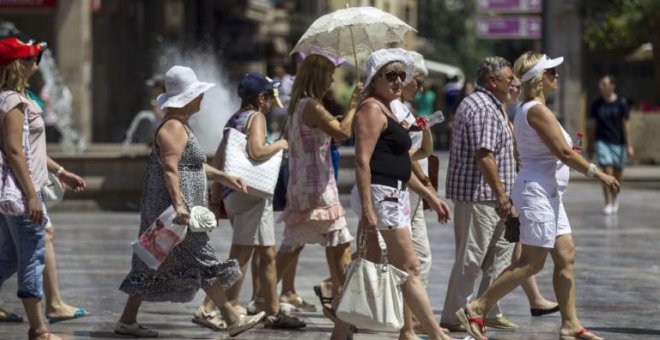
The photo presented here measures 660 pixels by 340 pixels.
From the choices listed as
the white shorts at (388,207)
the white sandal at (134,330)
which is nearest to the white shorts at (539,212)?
the white shorts at (388,207)

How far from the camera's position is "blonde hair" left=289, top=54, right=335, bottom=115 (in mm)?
10852

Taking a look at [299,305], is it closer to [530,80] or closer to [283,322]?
[283,322]

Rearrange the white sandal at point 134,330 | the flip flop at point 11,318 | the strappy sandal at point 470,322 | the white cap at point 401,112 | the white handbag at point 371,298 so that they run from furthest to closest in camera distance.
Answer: the flip flop at point 11,318 < the white sandal at point 134,330 < the white cap at point 401,112 < the strappy sandal at point 470,322 < the white handbag at point 371,298

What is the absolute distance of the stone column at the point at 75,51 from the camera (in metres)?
36.5

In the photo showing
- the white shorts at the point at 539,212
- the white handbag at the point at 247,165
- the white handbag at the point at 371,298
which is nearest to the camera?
the white handbag at the point at 371,298

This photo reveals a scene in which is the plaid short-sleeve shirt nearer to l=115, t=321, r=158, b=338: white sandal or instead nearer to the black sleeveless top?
the black sleeveless top

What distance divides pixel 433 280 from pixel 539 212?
3821mm

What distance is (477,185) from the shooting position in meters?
11.0

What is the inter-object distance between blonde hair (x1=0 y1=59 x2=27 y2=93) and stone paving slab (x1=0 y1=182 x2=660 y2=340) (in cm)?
161

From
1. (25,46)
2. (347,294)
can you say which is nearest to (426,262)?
(347,294)

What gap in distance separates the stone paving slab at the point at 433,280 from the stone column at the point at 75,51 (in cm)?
1550

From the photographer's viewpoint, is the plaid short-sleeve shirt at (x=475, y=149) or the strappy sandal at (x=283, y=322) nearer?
the plaid short-sleeve shirt at (x=475, y=149)

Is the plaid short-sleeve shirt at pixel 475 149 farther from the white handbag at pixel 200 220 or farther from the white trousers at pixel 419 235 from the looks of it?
the white handbag at pixel 200 220

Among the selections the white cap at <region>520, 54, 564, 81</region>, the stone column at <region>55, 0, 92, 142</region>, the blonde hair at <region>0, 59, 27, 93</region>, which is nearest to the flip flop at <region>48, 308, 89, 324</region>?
the blonde hair at <region>0, 59, 27, 93</region>
